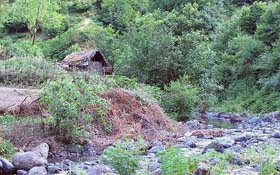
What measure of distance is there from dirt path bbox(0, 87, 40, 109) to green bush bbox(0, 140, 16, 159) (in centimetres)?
268

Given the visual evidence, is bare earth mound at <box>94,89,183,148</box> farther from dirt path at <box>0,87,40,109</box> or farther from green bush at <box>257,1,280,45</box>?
green bush at <box>257,1,280,45</box>

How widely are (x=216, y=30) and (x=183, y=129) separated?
2299cm

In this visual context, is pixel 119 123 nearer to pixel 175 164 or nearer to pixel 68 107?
pixel 68 107

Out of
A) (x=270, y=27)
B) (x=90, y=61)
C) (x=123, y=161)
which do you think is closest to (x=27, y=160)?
(x=123, y=161)

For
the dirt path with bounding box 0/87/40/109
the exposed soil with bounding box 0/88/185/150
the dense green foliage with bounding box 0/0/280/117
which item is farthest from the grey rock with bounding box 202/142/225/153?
the dense green foliage with bounding box 0/0/280/117

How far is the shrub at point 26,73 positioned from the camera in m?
18.9

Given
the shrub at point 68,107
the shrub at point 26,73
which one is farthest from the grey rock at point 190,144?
the shrub at point 26,73

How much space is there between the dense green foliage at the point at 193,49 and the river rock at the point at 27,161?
10216 mm

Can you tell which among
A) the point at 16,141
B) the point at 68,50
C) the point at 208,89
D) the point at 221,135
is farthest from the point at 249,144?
the point at 68,50

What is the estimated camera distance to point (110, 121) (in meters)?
12.2

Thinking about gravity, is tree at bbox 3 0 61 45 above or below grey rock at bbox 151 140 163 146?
above

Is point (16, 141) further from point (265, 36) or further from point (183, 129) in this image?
point (265, 36)

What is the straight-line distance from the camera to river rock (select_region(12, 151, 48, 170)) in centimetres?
858

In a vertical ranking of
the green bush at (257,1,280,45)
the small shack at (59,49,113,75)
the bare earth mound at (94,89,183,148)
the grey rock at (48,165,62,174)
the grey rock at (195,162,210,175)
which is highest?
the green bush at (257,1,280,45)
